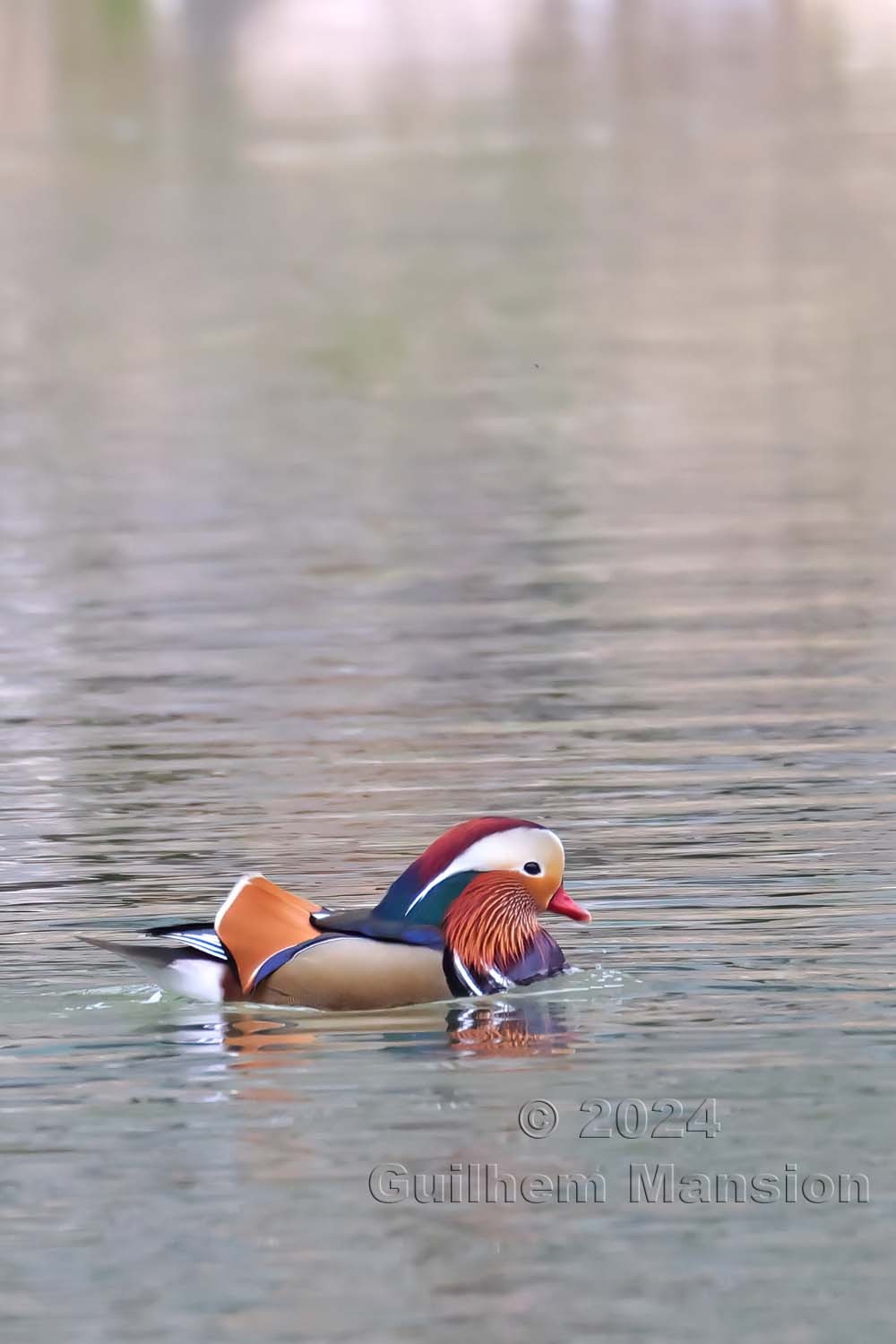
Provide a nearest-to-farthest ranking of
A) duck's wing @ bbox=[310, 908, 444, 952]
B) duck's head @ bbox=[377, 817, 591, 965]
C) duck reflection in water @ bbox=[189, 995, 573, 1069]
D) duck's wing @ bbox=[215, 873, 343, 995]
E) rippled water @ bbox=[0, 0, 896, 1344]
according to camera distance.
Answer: rippled water @ bbox=[0, 0, 896, 1344] < duck reflection in water @ bbox=[189, 995, 573, 1069] < duck's wing @ bbox=[215, 873, 343, 995] < duck's wing @ bbox=[310, 908, 444, 952] < duck's head @ bbox=[377, 817, 591, 965]

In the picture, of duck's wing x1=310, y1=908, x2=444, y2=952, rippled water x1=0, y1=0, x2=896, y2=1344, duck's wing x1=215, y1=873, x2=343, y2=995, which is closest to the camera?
rippled water x1=0, y1=0, x2=896, y2=1344

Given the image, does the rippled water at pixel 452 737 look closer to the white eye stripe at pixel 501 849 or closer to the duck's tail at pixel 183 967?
the duck's tail at pixel 183 967

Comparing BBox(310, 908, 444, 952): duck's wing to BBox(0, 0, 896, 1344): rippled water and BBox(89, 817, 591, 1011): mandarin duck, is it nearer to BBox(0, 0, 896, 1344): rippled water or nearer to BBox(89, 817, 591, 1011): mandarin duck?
BBox(89, 817, 591, 1011): mandarin duck

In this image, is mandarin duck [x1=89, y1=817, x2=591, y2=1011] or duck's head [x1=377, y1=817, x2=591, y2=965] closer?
mandarin duck [x1=89, y1=817, x2=591, y2=1011]

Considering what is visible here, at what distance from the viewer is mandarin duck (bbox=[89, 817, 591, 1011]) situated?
717cm

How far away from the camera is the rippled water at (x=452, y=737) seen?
588cm

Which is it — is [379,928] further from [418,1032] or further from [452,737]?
[452,737]

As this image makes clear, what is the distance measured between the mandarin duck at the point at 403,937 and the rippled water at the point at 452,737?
3.1 inches

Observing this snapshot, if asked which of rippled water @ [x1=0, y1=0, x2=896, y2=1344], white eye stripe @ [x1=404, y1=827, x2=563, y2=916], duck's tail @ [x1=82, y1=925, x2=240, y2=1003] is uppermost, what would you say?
white eye stripe @ [x1=404, y1=827, x2=563, y2=916]

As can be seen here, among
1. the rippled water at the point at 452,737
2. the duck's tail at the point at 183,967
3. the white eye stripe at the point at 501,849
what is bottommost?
the rippled water at the point at 452,737

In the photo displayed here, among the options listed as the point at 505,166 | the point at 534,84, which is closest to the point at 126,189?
the point at 505,166

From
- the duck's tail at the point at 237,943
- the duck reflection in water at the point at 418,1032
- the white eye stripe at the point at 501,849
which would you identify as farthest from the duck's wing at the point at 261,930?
the white eye stripe at the point at 501,849

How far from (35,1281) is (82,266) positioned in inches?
1212

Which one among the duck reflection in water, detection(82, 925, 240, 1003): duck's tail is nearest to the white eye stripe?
the duck reflection in water
